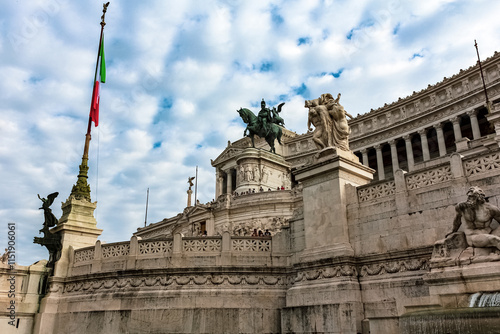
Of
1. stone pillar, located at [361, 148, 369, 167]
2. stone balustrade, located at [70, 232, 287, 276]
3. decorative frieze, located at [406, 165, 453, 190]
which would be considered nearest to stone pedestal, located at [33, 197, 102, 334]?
stone balustrade, located at [70, 232, 287, 276]

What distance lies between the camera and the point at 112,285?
1686 centimetres

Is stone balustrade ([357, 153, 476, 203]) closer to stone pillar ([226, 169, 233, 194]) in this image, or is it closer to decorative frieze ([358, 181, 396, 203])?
decorative frieze ([358, 181, 396, 203])

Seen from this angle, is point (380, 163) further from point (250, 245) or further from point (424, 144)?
point (250, 245)

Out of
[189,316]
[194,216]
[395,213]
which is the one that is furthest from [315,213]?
[194,216]

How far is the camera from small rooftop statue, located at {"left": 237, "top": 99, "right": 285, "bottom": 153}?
5678cm

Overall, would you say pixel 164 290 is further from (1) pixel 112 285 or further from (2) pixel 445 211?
(2) pixel 445 211

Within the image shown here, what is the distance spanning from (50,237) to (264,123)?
39327 mm

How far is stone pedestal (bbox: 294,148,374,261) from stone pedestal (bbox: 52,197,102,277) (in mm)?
11499

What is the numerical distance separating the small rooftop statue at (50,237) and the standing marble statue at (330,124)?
13.2 m

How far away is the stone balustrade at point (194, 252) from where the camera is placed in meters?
15.9

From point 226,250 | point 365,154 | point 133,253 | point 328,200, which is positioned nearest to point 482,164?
point 328,200

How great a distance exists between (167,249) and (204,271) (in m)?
1.80

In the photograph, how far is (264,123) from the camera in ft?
187

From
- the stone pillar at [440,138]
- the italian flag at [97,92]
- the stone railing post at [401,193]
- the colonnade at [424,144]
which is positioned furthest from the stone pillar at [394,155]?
the stone railing post at [401,193]
